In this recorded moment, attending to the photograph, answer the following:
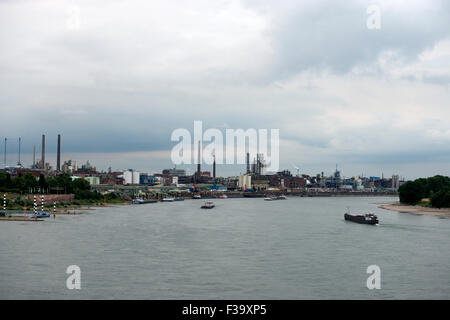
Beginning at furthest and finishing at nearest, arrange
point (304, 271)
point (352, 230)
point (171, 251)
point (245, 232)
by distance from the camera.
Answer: point (352, 230)
point (245, 232)
point (171, 251)
point (304, 271)

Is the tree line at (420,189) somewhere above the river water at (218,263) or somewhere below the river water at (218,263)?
above

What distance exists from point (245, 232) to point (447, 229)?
29524 mm

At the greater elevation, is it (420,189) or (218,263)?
(420,189)

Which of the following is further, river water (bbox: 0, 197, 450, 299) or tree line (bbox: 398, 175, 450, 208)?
tree line (bbox: 398, 175, 450, 208)

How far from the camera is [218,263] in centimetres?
3775

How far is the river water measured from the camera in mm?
28781

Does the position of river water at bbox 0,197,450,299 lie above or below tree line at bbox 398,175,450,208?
below

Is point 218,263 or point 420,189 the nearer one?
point 218,263

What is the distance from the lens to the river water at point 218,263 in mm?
28781

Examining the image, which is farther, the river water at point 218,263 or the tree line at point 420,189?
the tree line at point 420,189

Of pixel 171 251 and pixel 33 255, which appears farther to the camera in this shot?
pixel 171 251
